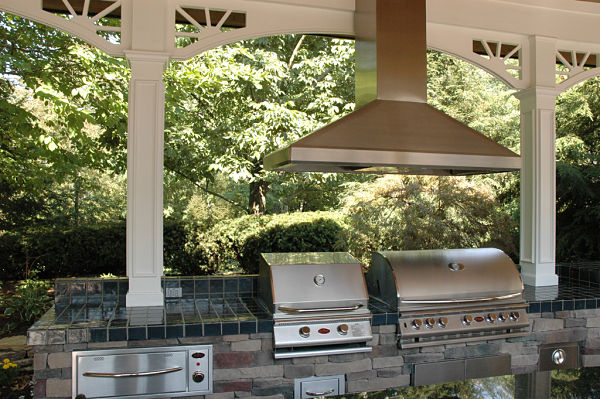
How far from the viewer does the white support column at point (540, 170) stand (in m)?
3.87

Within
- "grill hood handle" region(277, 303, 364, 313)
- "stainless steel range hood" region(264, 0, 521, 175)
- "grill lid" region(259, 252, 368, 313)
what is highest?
"stainless steel range hood" region(264, 0, 521, 175)

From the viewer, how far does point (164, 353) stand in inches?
95.2

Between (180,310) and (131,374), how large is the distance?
52cm

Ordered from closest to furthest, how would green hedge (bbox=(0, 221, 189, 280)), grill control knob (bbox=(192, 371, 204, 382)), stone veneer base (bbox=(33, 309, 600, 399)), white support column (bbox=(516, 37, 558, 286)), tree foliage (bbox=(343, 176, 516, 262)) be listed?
1. stone veneer base (bbox=(33, 309, 600, 399))
2. grill control knob (bbox=(192, 371, 204, 382))
3. white support column (bbox=(516, 37, 558, 286))
4. tree foliage (bbox=(343, 176, 516, 262))
5. green hedge (bbox=(0, 221, 189, 280))

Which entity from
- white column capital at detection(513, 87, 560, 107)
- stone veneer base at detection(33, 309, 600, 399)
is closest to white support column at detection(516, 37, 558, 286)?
white column capital at detection(513, 87, 560, 107)

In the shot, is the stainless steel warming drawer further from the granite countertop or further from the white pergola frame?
the white pergola frame

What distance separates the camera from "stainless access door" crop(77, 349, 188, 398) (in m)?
2.33

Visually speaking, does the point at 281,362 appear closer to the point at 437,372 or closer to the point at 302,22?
the point at 437,372

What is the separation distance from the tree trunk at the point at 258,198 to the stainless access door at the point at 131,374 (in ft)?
17.8

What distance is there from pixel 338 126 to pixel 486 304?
1.43 m

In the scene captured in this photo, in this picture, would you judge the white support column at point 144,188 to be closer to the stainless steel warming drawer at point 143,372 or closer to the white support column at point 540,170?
the stainless steel warming drawer at point 143,372

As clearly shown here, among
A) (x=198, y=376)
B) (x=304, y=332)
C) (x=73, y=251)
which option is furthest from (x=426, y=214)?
(x=73, y=251)

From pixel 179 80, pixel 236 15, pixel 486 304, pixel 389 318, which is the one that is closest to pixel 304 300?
pixel 389 318

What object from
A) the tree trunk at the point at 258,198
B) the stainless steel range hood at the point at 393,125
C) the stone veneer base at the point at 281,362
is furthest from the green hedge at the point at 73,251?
the stone veneer base at the point at 281,362
